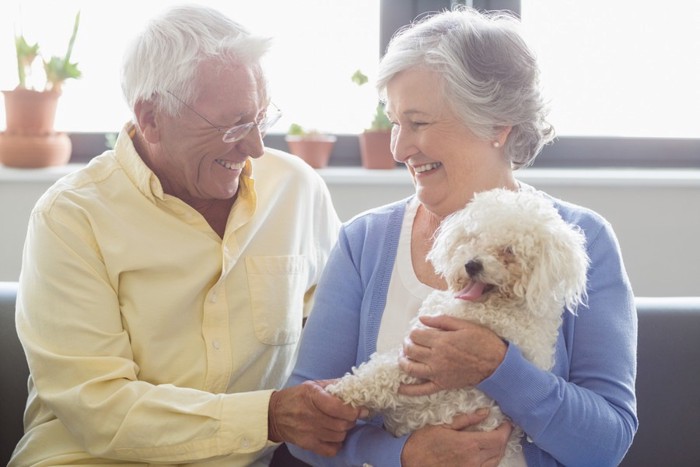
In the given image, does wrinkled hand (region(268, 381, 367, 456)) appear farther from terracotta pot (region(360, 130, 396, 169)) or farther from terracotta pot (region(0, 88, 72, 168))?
terracotta pot (region(0, 88, 72, 168))

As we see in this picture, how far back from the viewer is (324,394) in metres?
1.58

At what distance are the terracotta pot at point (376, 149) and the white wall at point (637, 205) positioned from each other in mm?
55

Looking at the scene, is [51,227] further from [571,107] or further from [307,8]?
[571,107]

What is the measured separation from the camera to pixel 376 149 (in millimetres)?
2951

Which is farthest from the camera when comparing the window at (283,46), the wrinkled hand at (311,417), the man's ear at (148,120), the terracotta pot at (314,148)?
the window at (283,46)

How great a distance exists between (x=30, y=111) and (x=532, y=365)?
1.97 meters

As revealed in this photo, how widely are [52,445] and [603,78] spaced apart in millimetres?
2260

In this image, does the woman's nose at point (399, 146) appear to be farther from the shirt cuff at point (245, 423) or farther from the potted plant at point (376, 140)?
the potted plant at point (376, 140)

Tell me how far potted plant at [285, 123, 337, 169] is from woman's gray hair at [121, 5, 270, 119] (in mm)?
1107

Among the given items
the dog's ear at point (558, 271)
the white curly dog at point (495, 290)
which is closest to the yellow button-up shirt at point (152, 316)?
the white curly dog at point (495, 290)

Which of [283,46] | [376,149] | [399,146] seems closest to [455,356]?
[399,146]

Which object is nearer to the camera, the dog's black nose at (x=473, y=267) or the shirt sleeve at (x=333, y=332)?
the dog's black nose at (x=473, y=267)

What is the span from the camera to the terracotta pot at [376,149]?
2941mm

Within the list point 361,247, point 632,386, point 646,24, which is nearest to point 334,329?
point 361,247
